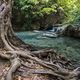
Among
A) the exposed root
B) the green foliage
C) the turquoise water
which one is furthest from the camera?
the green foliage

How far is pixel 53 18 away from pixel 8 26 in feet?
89.5

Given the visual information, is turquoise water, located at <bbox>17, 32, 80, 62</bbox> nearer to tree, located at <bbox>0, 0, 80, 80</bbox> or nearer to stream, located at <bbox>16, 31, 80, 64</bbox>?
stream, located at <bbox>16, 31, 80, 64</bbox>

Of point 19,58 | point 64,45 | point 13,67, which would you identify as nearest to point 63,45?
point 64,45

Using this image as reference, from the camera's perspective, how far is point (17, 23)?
3375 centimetres

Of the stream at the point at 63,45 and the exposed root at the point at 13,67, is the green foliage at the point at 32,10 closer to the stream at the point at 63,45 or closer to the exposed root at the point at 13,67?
the stream at the point at 63,45

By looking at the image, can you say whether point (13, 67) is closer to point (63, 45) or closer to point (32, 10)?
point (63, 45)

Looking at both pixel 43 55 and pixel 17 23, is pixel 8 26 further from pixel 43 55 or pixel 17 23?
pixel 17 23

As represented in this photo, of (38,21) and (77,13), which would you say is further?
(38,21)

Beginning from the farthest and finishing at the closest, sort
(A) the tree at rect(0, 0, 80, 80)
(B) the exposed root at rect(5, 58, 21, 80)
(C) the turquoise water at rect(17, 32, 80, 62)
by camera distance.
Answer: (C) the turquoise water at rect(17, 32, 80, 62) < (A) the tree at rect(0, 0, 80, 80) < (B) the exposed root at rect(5, 58, 21, 80)

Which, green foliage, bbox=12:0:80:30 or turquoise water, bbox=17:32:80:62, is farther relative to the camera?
green foliage, bbox=12:0:80:30

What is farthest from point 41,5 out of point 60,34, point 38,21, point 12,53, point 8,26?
point 12,53

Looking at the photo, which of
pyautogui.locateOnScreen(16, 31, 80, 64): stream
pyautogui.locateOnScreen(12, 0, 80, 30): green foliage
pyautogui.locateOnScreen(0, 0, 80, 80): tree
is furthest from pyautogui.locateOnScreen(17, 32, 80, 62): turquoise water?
pyautogui.locateOnScreen(12, 0, 80, 30): green foliage

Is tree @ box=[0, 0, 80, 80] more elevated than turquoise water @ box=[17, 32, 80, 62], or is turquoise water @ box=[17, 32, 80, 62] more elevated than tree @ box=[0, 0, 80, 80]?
tree @ box=[0, 0, 80, 80]

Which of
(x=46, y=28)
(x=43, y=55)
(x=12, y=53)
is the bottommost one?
(x=46, y=28)
